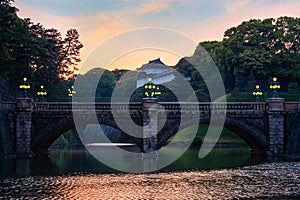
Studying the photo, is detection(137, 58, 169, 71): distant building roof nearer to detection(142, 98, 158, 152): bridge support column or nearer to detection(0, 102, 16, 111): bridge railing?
detection(142, 98, 158, 152): bridge support column

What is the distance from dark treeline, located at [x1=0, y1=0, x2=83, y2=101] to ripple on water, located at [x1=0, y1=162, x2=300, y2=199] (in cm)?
2403

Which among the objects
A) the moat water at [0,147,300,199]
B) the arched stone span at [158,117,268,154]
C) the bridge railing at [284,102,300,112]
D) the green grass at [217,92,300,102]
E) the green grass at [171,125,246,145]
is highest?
the green grass at [217,92,300,102]

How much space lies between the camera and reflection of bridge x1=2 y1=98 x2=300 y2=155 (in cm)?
4531

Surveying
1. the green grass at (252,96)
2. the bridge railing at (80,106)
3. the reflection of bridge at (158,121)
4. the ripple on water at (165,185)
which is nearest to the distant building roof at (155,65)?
the green grass at (252,96)

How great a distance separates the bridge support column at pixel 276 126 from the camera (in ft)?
151

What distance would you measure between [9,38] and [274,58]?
4459 centimetres

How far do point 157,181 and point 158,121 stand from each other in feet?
59.2

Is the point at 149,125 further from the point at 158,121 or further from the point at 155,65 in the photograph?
the point at 155,65

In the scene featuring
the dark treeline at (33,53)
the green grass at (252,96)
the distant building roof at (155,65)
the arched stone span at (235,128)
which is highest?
the distant building roof at (155,65)

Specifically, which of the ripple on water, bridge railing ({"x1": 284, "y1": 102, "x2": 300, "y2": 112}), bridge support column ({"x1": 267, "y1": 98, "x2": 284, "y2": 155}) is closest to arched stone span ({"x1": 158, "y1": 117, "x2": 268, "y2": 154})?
bridge support column ({"x1": 267, "y1": 98, "x2": 284, "y2": 155})

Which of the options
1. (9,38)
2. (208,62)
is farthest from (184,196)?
(208,62)

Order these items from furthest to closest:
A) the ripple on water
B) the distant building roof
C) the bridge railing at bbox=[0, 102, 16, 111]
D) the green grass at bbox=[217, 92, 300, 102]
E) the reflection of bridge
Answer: the distant building roof
the green grass at bbox=[217, 92, 300, 102]
the reflection of bridge
the bridge railing at bbox=[0, 102, 16, 111]
the ripple on water

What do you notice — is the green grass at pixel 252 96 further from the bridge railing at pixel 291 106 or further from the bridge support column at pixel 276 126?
the bridge support column at pixel 276 126

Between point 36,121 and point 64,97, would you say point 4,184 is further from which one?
point 64,97
